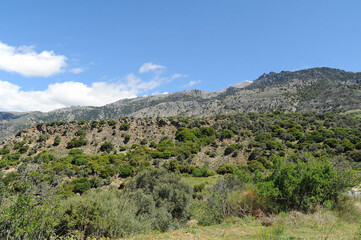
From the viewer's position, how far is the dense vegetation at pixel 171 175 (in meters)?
6.72

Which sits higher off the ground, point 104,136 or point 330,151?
point 104,136

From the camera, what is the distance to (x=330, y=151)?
3009cm

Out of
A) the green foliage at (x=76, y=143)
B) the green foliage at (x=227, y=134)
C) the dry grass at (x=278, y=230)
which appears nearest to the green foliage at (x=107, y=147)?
the green foliage at (x=76, y=143)

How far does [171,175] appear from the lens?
1698cm

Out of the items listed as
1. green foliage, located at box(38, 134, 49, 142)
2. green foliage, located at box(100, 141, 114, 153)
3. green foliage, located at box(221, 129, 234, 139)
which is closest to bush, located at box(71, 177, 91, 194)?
green foliage, located at box(100, 141, 114, 153)

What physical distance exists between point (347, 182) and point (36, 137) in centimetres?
5151

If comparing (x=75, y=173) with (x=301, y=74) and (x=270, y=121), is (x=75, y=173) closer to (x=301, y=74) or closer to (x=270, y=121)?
(x=270, y=121)

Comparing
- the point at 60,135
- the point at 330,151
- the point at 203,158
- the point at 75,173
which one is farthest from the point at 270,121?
the point at 60,135

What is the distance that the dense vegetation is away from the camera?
6718 millimetres

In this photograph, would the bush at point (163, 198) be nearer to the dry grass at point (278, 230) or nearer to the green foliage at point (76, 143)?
the dry grass at point (278, 230)

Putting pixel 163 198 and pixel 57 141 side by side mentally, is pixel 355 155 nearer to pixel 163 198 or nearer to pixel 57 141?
pixel 163 198

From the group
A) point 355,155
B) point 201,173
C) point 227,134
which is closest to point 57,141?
point 201,173

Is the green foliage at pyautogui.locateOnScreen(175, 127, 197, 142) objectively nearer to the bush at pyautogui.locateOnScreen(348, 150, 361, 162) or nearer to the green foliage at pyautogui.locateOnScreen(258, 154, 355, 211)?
the bush at pyautogui.locateOnScreen(348, 150, 361, 162)

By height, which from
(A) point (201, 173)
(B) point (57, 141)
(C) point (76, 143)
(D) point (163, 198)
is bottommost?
(A) point (201, 173)
